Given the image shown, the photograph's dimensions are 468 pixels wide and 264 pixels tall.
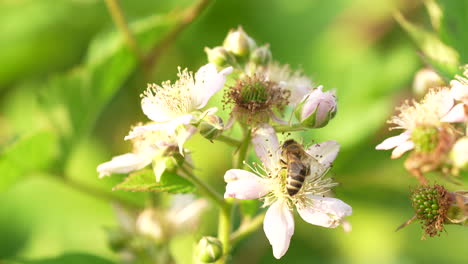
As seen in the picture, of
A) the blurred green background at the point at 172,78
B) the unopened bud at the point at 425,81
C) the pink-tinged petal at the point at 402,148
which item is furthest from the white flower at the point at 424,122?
the blurred green background at the point at 172,78

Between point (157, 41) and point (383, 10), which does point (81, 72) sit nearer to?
point (157, 41)

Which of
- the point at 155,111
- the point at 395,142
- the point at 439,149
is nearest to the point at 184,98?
the point at 155,111

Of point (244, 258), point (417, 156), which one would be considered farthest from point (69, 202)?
point (417, 156)

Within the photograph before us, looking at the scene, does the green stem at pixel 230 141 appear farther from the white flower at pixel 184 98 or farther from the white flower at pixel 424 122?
the white flower at pixel 424 122

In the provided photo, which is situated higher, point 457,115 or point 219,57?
point 219,57

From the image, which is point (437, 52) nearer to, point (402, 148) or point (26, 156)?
point (402, 148)
